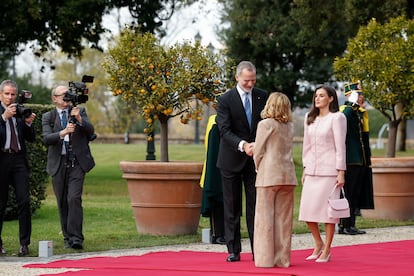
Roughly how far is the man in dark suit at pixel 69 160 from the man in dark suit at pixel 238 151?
229 cm

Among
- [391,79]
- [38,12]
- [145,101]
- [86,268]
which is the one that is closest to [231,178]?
[86,268]

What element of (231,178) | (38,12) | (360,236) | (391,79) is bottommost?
(360,236)

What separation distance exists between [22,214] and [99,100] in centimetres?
6828

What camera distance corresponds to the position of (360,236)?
47.5 ft

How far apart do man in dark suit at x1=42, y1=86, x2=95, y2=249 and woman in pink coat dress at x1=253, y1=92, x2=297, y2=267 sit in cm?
292

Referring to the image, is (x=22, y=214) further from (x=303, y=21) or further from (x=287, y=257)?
(x=303, y=21)

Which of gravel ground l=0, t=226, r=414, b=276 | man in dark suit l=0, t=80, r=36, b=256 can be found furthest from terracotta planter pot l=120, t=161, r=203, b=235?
man in dark suit l=0, t=80, r=36, b=256

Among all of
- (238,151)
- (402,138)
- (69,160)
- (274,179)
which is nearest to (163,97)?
(69,160)

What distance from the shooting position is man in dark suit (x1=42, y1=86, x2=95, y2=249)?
12.7 m

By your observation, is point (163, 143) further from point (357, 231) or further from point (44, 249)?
point (44, 249)

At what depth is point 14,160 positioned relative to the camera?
12141 mm

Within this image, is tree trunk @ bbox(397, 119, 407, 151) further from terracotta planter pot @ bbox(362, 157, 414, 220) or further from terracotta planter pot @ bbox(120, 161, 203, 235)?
terracotta planter pot @ bbox(120, 161, 203, 235)

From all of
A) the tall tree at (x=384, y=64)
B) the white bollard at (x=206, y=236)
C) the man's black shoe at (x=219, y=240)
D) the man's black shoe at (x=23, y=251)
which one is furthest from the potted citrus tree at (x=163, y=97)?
the tall tree at (x=384, y=64)

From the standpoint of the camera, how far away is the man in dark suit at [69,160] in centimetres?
1268
